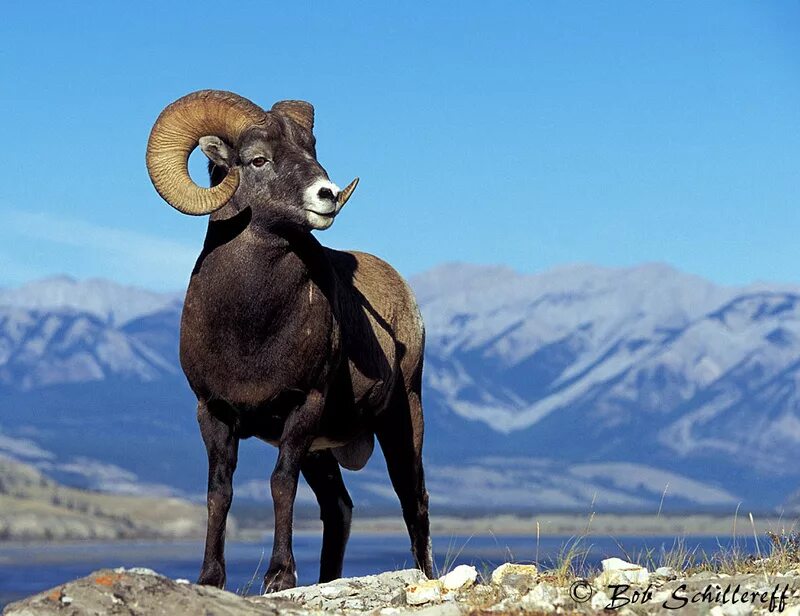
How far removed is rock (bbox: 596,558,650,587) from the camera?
12.4m

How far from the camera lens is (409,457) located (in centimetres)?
1738

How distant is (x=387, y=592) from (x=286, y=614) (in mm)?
2510

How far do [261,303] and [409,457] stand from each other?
12.1 feet

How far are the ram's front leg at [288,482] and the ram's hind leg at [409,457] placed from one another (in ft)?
9.27

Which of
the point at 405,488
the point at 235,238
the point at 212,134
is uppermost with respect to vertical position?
the point at 212,134

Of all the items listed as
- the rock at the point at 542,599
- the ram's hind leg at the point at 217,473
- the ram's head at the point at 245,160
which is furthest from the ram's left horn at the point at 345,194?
the rock at the point at 542,599

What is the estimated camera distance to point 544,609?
10.7 m

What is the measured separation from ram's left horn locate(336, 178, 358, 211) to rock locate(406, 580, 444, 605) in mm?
3399

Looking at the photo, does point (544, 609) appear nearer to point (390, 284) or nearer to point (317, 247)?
point (317, 247)

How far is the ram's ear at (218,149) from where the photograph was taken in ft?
49.6

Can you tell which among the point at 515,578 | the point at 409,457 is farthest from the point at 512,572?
the point at 409,457

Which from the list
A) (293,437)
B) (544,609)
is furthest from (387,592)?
(544,609)

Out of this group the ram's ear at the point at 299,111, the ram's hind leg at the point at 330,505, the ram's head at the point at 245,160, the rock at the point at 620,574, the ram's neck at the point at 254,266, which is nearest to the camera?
the rock at the point at 620,574

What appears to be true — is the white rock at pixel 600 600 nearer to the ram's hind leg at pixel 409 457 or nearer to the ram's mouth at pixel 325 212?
the ram's mouth at pixel 325 212
